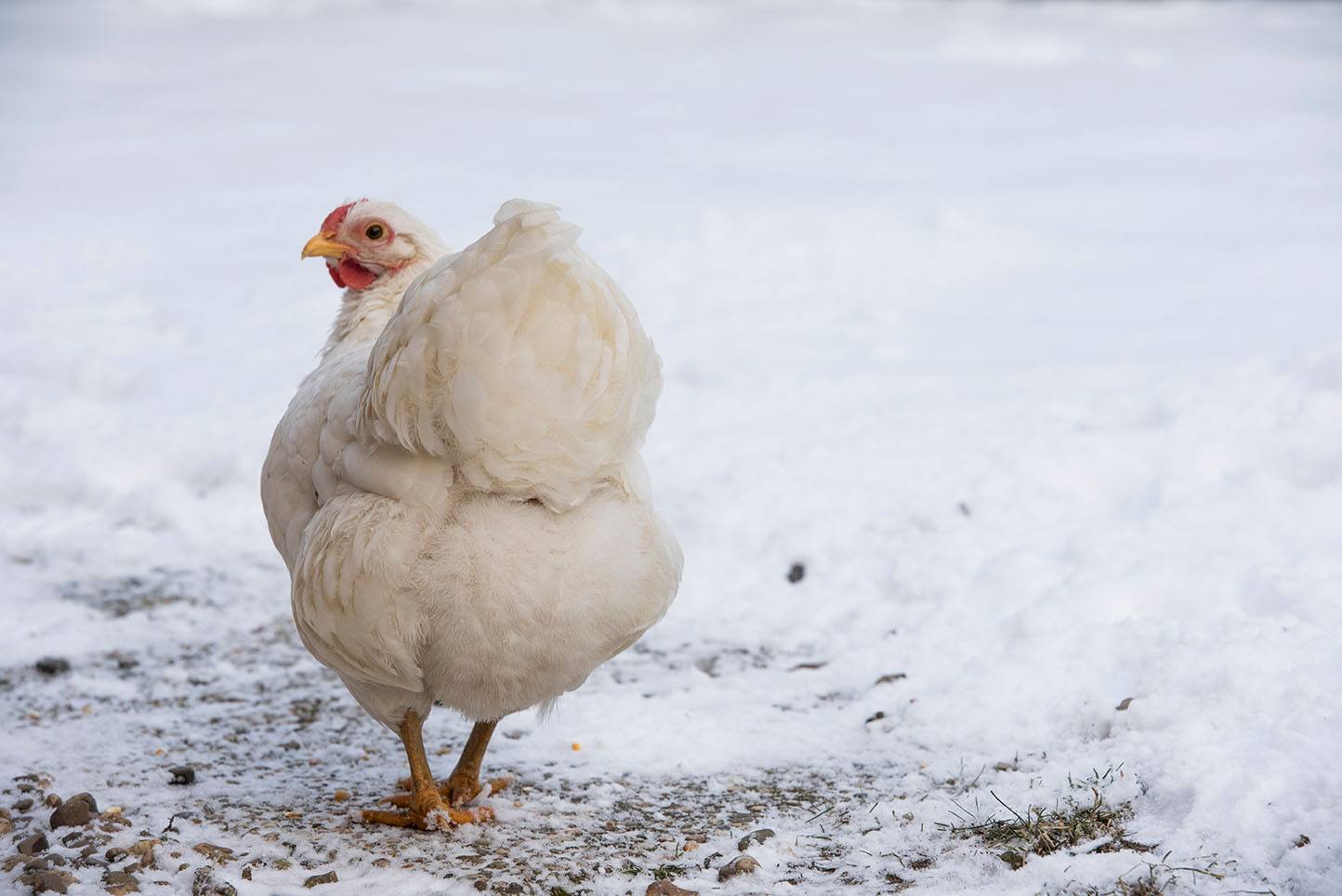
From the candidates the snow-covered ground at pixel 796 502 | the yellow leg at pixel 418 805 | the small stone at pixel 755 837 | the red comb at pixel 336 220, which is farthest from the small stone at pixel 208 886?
the red comb at pixel 336 220

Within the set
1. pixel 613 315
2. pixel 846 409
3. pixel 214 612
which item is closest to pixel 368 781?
pixel 214 612

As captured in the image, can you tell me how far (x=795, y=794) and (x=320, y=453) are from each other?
1.69m

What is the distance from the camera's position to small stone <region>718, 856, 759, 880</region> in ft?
9.29

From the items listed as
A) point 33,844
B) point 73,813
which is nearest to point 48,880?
point 33,844

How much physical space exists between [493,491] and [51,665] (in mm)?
2458

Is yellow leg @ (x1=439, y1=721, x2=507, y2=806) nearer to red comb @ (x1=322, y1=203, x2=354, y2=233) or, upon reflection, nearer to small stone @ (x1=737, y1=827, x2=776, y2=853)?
small stone @ (x1=737, y1=827, x2=776, y2=853)

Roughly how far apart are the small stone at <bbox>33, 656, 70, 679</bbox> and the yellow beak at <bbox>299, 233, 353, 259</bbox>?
6.01 feet

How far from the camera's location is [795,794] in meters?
3.36

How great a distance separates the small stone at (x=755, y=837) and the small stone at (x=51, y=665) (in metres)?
2.71

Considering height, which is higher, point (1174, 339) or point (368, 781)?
point (1174, 339)

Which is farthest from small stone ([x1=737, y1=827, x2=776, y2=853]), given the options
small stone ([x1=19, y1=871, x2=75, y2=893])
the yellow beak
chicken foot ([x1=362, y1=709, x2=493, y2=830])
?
the yellow beak

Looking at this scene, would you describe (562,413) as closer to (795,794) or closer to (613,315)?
(613,315)

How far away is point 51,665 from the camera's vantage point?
4172mm

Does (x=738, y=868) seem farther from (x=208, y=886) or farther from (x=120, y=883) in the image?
(x=120, y=883)
